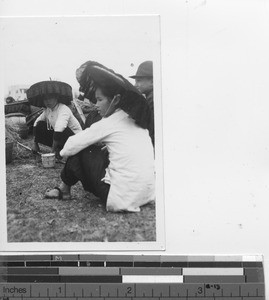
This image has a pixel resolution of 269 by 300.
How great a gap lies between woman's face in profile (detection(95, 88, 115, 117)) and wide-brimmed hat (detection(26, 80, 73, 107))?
68mm

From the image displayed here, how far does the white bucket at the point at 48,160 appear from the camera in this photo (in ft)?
3.45

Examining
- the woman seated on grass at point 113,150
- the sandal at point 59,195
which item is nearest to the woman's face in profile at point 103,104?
the woman seated on grass at point 113,150

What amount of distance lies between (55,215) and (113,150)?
216mm

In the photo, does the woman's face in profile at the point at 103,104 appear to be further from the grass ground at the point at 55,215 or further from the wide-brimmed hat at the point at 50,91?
the grass ground at the point at 55,215

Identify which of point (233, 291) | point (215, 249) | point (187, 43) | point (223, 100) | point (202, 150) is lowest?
point (233, 291)

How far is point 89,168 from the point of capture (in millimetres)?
1049

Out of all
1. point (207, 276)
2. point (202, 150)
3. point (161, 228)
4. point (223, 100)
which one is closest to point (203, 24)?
point (223, 100)

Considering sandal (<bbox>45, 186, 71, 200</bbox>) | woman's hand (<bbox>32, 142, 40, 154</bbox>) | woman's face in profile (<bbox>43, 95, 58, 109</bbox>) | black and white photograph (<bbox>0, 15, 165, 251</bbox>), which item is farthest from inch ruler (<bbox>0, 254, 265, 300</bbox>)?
woman's face in profile (<bbox>43, 95, 58, 109</bbox>)

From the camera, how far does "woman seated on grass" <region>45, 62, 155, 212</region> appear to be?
104 centimetres

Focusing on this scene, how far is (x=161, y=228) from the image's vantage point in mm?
1034

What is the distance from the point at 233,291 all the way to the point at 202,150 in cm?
35

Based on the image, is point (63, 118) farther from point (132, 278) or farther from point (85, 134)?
point (132, 278)

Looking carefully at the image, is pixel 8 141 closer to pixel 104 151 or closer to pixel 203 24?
pixel 104 151

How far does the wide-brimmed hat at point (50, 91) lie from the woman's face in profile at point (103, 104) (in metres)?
0.07
